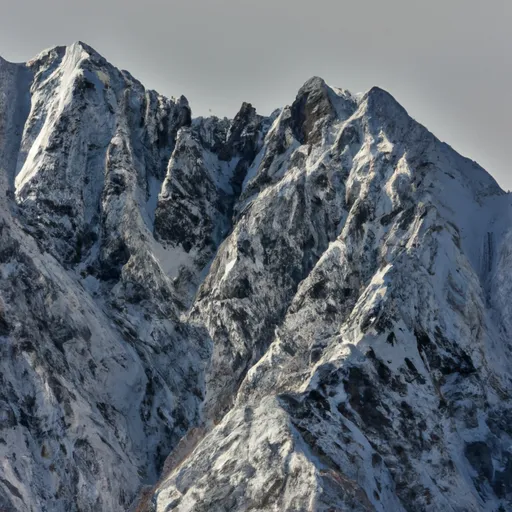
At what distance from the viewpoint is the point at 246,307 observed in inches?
3666

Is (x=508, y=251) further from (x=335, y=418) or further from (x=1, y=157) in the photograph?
(x=1, y=157)

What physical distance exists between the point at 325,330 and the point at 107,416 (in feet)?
71.9

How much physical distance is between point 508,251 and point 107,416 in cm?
4179

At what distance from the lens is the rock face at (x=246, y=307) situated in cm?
6850

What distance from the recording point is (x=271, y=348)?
286 feet

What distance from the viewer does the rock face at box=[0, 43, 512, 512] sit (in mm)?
68500

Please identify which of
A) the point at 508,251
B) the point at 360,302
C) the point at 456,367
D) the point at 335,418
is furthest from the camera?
the point at 508,251

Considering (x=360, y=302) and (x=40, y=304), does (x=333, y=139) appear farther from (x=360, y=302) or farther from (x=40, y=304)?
(x=40, y=304)

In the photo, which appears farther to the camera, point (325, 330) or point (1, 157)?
point (1, 157)

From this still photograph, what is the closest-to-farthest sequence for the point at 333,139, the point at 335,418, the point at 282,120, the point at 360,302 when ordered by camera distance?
the point at 335,418, the point at 360,302, the point at 333,139, the point at 282,120

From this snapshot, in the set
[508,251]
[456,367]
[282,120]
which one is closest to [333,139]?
[282,120]

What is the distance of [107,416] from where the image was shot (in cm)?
8050

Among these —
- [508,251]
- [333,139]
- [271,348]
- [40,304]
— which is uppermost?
[333,139]

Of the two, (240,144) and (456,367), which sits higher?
(240,144)
